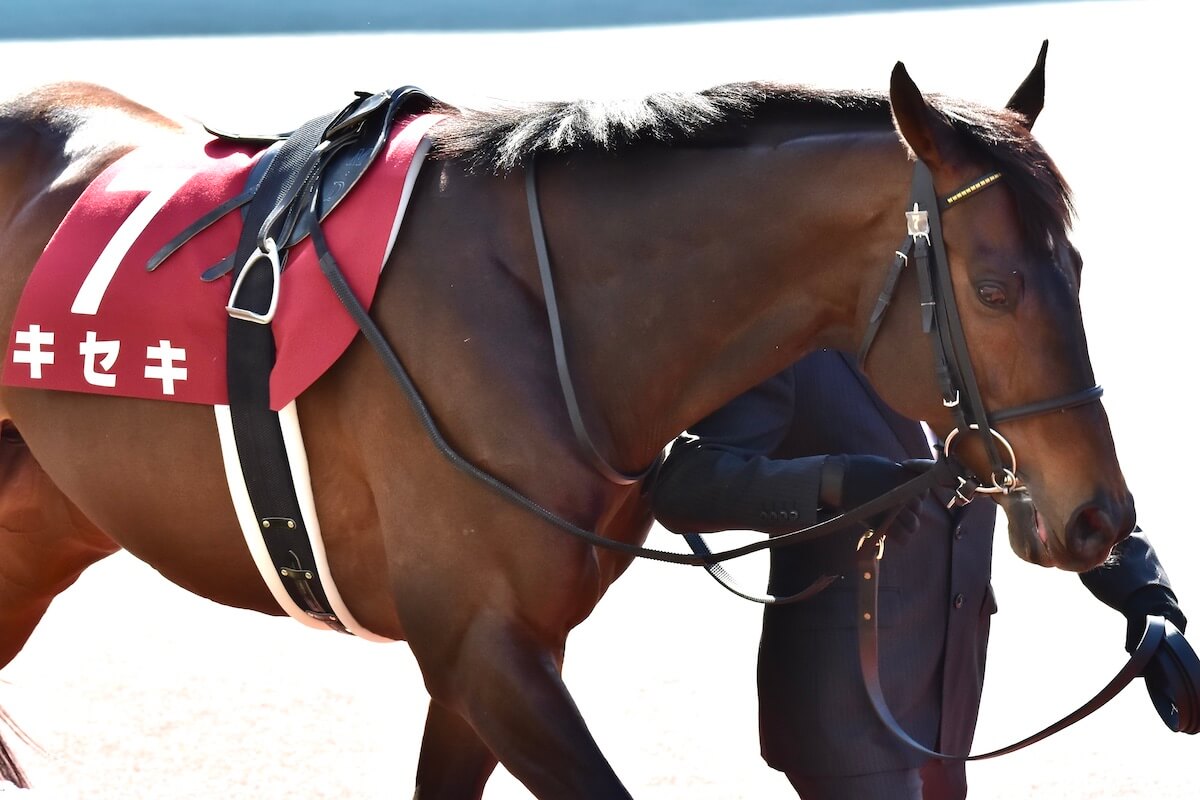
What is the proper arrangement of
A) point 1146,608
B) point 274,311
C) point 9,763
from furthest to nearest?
point 9,763, point 1146,608, point 274,311

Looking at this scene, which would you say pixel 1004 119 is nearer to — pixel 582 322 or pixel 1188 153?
pixel 582 322

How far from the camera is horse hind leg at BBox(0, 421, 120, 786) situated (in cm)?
338

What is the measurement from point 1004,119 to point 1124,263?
6147mm

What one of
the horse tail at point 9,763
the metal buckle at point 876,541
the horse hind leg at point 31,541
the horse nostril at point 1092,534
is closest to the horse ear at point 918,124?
the horse nostril at point 1092,534

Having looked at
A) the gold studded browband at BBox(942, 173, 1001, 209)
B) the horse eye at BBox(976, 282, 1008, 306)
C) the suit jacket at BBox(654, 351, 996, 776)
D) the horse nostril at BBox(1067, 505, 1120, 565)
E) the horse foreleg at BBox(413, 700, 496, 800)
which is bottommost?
the horse foreleg at BBox(413, 700, 496, 800)

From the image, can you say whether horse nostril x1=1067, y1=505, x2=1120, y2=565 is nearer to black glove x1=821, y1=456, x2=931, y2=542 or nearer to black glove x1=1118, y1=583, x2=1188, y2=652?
black glove x1=821, y1=456, x2=931, y2=542

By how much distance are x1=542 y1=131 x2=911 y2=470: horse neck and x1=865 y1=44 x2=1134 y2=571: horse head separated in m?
0.14

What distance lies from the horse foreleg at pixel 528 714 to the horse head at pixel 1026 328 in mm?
755

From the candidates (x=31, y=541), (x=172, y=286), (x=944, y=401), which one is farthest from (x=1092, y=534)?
(x=31, y=541)

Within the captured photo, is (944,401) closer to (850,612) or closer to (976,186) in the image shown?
(976,186)

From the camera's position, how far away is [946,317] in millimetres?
2334

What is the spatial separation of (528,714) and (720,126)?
38.6 inches

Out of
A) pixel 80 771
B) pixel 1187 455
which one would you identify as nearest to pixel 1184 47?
pixel 1187 455

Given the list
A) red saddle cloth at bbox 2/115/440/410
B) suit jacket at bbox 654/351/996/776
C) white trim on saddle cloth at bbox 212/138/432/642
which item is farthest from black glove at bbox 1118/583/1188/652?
red saddle cloth at bbox 2/115/440/410
